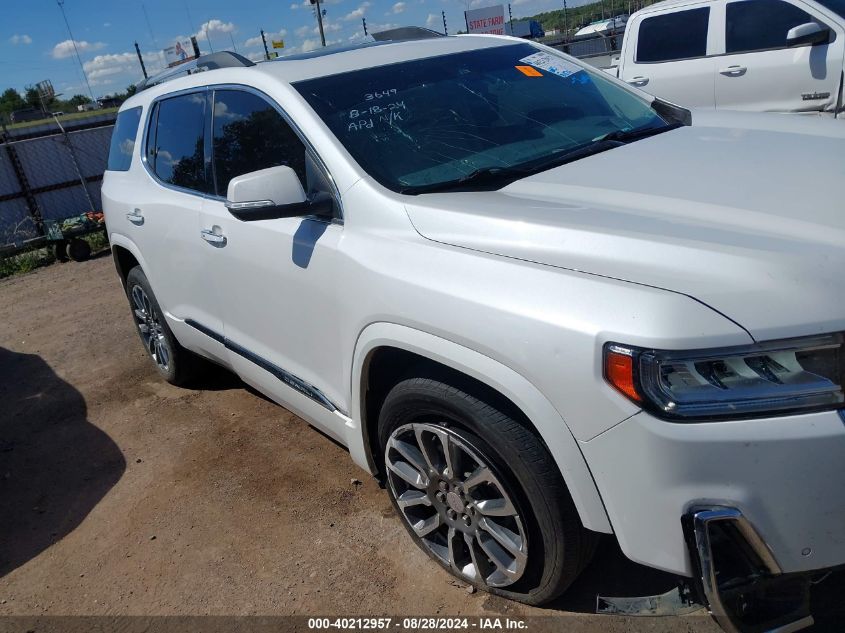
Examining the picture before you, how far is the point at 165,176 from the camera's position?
403 centimetres

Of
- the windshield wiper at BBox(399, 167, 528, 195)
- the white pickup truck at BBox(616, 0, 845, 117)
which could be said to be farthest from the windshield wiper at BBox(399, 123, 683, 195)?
the white pickup truck at BBox(616, 0, 845, 117)

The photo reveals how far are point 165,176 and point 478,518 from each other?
273cm

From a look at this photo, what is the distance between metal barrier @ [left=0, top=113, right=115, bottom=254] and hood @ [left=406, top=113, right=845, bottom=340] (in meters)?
11.7

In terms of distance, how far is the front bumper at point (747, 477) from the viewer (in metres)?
1.64

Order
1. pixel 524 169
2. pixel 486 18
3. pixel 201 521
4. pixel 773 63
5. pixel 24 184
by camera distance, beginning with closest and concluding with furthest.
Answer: pixel 524 169
pixel 201 521
pixel 773 63
pixel 24 184
pixel 486 18

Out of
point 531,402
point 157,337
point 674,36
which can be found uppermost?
point 674,36

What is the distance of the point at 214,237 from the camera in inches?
132

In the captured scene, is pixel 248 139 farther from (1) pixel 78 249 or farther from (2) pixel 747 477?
(1) pixel 78 249

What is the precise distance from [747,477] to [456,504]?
1049 mm

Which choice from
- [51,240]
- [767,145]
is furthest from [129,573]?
[51,240]

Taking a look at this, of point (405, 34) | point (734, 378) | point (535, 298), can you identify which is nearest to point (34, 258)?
point (405, 34)

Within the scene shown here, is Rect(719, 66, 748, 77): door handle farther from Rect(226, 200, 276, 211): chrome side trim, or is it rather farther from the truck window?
Rect(226, 200, 276, 211): chrome side trim

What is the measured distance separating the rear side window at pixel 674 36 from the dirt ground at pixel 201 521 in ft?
19.2

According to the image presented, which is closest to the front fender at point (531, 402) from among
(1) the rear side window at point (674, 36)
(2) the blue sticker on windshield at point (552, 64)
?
(2) the blue sticker on windshield at point (552, 64)
